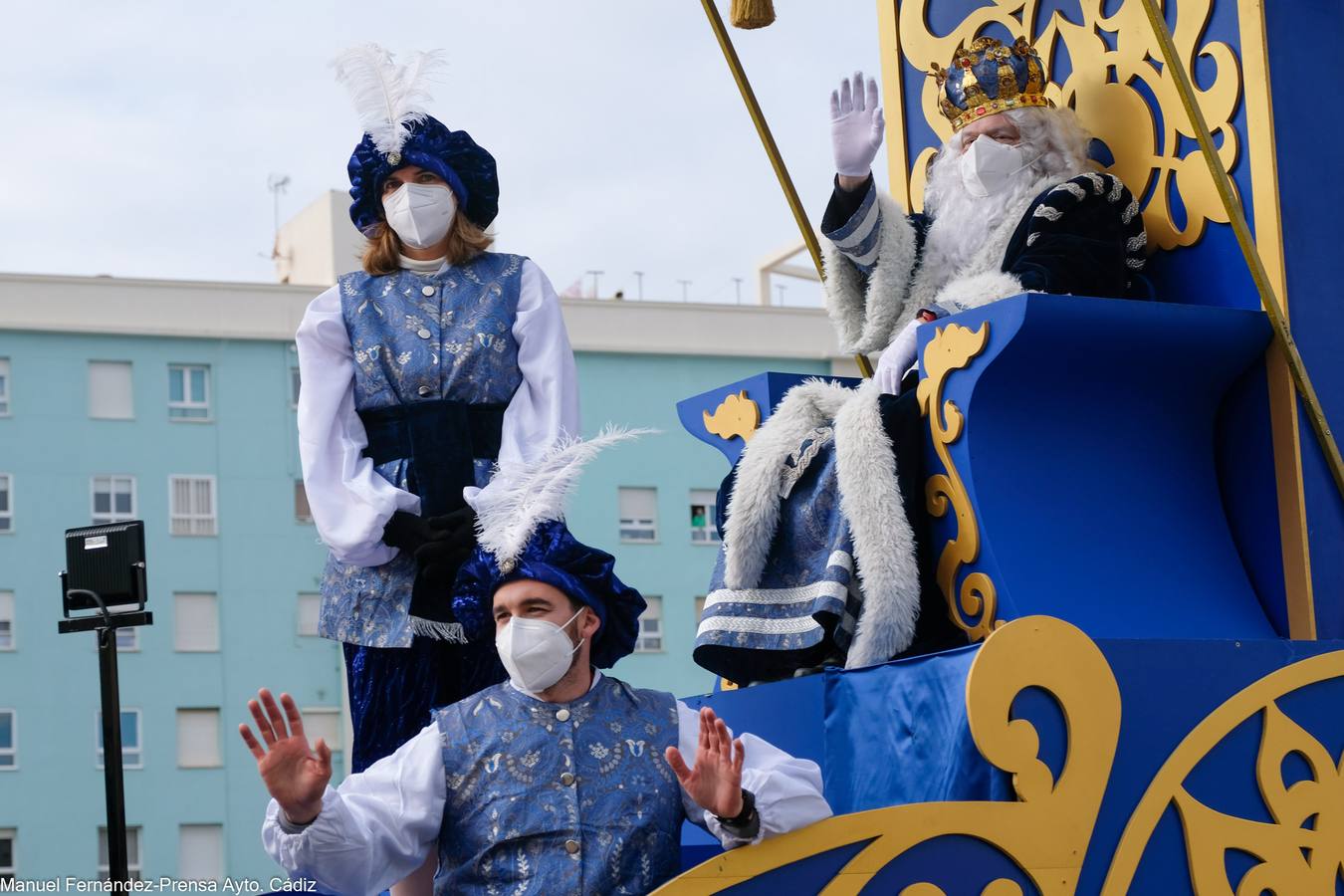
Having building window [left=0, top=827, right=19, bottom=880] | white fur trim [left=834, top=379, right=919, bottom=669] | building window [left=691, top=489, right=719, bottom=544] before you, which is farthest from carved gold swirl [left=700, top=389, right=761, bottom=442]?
building window [left=691, top=489, right=719, bottom=544]

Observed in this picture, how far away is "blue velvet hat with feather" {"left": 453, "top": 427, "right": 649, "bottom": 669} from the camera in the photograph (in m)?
3.66

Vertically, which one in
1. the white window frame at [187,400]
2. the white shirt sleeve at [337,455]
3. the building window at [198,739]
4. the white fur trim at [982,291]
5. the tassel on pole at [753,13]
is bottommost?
the building window at [198,739]

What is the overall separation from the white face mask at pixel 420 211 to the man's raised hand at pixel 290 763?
1.61 m

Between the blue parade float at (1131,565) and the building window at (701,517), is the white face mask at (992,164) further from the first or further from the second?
the building window at (701,517)

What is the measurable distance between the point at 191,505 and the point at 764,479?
81.2 ft

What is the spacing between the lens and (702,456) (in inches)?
1176

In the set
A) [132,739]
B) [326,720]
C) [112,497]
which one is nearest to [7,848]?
[132,739]

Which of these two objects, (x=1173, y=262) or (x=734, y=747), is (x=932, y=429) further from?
(x=734, y=747)

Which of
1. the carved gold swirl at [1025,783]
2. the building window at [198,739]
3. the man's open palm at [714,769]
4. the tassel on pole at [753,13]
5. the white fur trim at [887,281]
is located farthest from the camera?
the building window at [198,739]

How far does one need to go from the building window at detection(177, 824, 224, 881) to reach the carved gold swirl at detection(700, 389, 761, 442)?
23.2m

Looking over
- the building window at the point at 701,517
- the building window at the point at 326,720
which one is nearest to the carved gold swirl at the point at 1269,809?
the building window at the point at 326,720

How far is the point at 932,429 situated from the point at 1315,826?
3.67ft

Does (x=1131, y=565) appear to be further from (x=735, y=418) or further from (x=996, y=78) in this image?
(x=996, y=78)

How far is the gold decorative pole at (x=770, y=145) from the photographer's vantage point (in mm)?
5555
